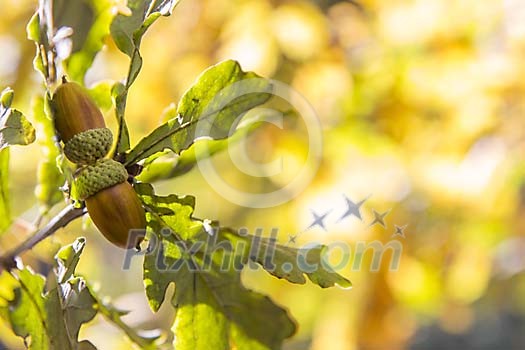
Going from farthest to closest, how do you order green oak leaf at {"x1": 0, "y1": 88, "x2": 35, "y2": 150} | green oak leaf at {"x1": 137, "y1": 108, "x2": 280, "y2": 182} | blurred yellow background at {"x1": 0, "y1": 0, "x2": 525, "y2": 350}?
blurred yellow background at {"x1": 0, "y1": 0, "x2": 525, "y2": 350} < green oak leaf at {"x1": 137, "y1": 108, "x2": 280, "y2": 182} < green oak leaf at {"x1": 0, "y1": 88, "x2": 35, "y2": 150}

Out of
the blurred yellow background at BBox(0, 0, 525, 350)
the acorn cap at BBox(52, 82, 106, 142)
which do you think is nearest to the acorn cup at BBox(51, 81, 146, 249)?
the acorn cap at BBox(52, 82, 106, 142)

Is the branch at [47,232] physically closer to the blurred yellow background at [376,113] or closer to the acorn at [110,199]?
the acorn at [110,199]

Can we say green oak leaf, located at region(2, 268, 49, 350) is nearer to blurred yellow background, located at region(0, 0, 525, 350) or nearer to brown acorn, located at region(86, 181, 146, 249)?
brown acorn, located at region(86, 181, 146, 249)

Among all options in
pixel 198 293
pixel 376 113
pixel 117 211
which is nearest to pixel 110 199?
pixel 117 211

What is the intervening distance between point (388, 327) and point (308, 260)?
1.25 m

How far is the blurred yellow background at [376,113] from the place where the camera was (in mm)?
1490

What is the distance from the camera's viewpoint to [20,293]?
0.55m

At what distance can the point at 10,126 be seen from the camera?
52 cm

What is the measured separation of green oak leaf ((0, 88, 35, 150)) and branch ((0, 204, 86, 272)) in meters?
0.06

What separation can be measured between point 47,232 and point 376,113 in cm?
113

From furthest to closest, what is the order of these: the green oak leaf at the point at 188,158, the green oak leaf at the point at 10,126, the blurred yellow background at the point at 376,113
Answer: the blurred yellow background at the point at 376,113, the green oak leaf at the point at 188,158, the green oak leaf at the point at 10,126

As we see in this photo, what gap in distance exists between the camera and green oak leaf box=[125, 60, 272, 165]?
551 mm

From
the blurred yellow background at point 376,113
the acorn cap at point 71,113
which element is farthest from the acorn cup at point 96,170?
the blurred yellow background at point 376,113

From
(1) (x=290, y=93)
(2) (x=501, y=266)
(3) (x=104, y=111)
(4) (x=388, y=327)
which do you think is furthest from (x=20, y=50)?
(2) (x=501, y=266)
